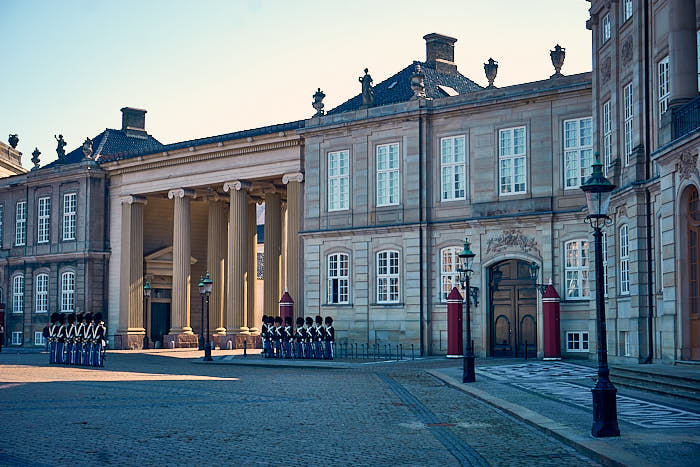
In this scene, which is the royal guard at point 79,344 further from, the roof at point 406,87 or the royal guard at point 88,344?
the roof at point 406,87

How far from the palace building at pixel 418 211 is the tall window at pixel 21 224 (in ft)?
0.49

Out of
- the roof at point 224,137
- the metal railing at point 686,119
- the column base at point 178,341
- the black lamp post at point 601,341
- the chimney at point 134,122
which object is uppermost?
the chimney at point 134,122

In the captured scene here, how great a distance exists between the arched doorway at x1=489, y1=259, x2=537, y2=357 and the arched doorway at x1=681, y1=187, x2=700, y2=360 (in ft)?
52.3

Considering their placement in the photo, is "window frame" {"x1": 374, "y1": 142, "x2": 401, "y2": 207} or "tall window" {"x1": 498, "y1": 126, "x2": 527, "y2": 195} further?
"window frame" {"x1": 374, "y1": 142, "x2": 401, "y2": 207}

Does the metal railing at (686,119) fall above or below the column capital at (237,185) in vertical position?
below

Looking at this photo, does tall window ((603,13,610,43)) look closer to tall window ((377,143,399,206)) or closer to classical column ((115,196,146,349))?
tall window ((377,143,399,206))

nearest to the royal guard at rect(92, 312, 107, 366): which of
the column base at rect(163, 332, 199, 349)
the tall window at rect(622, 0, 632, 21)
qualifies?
the column base at rect(163, 332, 199, 349)

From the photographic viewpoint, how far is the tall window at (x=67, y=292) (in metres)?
58.1

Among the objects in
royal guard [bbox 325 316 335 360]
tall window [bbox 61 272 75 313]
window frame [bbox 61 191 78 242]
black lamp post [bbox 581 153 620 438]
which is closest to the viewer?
black lamp post [bbox 581 153 620 438]

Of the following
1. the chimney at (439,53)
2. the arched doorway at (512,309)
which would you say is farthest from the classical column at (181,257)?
the arched doorway at (512,309)

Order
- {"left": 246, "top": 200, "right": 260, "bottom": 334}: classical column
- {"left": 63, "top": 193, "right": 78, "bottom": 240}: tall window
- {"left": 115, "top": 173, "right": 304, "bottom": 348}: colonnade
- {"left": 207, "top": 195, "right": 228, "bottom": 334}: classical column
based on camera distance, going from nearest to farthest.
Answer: {"left": 115, "top": 173, "right": 304, "bottom": 348}: colonnade → {"left": 246, "top": 200, "right": 260, "bottom": 334}: classical column → {"left": 207, "top": 195, "right": 228, "bottom": 334}: classical column → {"left": 63, "top": 193, "right": 78, "bottom": 240}: tall window

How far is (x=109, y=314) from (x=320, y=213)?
1753cm

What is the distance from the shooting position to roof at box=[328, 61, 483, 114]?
45969mm

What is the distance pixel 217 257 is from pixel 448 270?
55.5 feet
